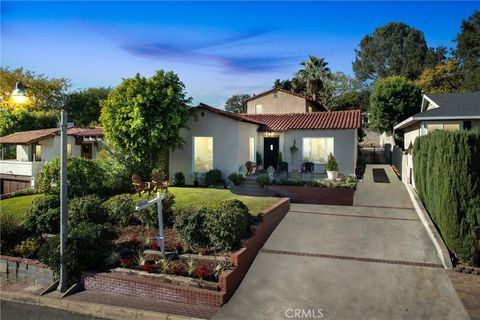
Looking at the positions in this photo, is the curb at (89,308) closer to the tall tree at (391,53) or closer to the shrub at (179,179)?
the shrub at (179,179)

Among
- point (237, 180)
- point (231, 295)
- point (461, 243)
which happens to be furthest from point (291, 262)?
point (237, 180)

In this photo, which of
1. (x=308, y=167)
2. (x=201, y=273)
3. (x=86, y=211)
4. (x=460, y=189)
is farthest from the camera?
(x=308, y=167)

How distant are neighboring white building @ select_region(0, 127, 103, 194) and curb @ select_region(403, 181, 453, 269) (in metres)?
20.2

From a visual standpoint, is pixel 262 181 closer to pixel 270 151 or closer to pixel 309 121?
pixel 270 151

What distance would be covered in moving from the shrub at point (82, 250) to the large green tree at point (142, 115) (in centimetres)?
774

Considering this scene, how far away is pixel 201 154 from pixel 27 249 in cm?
1015

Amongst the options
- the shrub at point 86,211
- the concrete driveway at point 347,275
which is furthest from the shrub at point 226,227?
the shrub at point 86,211

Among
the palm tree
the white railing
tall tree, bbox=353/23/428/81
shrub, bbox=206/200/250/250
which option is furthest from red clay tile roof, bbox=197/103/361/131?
tall tree, bbox=353/23/428/81

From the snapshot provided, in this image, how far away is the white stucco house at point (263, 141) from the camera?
18203 millimetres

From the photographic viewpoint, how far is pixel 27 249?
10.0m

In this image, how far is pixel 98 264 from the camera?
8945 millimetres

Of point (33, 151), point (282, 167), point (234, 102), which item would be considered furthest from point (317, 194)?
point (234, 102)

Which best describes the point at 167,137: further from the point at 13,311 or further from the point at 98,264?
the point at 13,311

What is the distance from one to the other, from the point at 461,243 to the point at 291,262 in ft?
13.8
